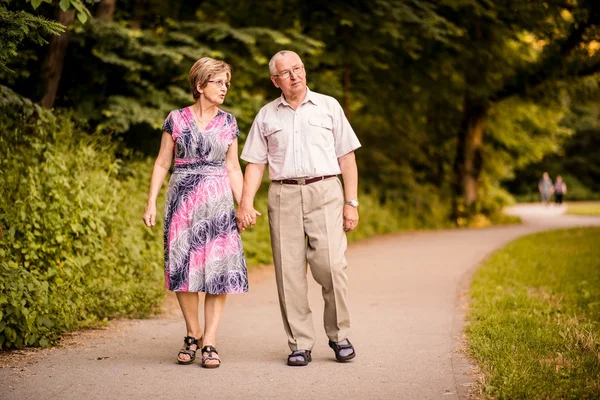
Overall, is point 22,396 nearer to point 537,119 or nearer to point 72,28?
point 72,28

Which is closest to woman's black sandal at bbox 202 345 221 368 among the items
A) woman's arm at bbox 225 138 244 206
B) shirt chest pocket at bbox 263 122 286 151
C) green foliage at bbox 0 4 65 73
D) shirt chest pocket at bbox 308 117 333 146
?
woman's arm at bbox 225 138 244 206

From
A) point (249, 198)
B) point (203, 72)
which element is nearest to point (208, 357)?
point (249, 198)

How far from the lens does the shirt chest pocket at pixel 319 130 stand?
5.71 metres

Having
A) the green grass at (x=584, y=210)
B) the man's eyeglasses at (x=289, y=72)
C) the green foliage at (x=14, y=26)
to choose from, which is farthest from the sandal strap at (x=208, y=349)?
the green grass at (x=584, y=210)

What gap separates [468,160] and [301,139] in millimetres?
19861

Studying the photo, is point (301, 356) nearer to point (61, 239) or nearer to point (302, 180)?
point (302, 180)

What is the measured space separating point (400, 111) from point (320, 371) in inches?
614

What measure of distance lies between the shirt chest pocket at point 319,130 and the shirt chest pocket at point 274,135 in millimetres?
202

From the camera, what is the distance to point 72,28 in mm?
10586

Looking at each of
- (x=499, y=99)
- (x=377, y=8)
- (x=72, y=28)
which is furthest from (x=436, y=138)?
(x=72, y=28)

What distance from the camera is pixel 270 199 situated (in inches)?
230

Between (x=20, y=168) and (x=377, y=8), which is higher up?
(x=377, y=8)

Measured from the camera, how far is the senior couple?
570 centimetres

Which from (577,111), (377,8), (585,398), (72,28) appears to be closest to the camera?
(585,398)
